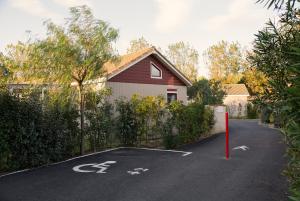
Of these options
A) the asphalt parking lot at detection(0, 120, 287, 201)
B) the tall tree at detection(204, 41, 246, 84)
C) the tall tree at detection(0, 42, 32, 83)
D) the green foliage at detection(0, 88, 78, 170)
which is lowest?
the asphalt parking lot at detection(0, 120, 287, 201)

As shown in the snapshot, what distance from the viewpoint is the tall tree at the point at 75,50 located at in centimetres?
1220

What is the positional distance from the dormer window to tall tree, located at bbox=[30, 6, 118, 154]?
28.9 ft

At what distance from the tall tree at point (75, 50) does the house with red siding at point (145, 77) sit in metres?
4.30

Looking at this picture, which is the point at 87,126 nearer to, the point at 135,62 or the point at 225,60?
the point at 135,62

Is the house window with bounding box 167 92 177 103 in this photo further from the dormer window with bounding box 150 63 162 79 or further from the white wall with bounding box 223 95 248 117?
the white wall with bounding box 223 95 248 117

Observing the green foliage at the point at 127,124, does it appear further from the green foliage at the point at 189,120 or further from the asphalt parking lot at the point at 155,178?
the asphalt parking lot at the point at 155,178

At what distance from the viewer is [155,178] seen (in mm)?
8719

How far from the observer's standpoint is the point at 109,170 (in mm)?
9820

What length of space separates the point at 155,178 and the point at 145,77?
41.8ft

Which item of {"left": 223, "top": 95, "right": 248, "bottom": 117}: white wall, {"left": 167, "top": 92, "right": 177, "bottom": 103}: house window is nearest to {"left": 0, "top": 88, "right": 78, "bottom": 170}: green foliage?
{"left": 167, "top": 92, "right": 177, "bottom": 103}: house window

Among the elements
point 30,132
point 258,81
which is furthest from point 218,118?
point 30,132

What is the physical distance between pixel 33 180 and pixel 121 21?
24.4 ft

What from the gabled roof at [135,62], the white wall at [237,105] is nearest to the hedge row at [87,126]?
the gabled roof at [135,62]

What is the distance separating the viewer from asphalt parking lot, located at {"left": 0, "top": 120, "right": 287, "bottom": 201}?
7.17 metres
